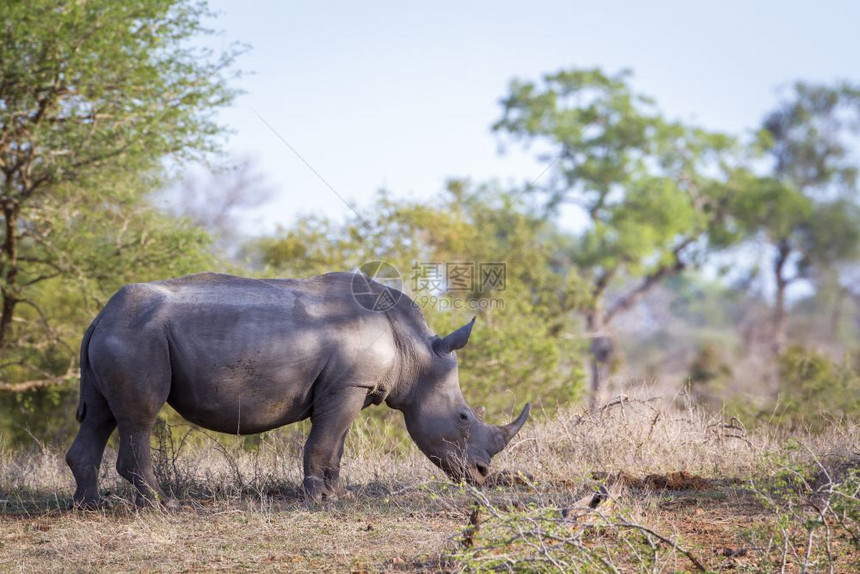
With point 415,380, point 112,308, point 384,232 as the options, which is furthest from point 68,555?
point 384,232

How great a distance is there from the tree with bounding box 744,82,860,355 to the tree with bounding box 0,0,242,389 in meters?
26.3

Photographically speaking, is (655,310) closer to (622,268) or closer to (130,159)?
(622,268)

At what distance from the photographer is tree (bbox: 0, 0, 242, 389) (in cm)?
1371

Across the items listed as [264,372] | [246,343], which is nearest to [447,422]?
[264,372]

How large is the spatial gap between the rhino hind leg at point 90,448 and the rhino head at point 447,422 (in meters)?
2.77

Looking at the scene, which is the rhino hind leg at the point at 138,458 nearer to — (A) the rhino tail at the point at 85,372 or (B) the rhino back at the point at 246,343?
(B) the rhino back at the point at 246,343

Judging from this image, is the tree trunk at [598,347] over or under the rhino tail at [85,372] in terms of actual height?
under

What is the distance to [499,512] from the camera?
5.67m

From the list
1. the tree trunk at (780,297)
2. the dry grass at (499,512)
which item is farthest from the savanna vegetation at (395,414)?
the tree trunk at (780,297)

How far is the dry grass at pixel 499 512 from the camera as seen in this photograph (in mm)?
5762

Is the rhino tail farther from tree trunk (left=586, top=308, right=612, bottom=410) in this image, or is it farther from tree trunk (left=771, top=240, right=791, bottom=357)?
tree trunk (left=771, top=240, right=791, bottom=357)

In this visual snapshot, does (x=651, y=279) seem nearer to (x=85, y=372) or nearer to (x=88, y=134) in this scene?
(x=88, y=134)

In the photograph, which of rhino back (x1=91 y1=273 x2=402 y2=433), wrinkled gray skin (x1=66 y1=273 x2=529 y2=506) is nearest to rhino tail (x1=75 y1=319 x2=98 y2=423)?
wrinkled gray skin (x1=66 y1=273 x2=529 y2=506)

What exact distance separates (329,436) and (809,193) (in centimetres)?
4087
